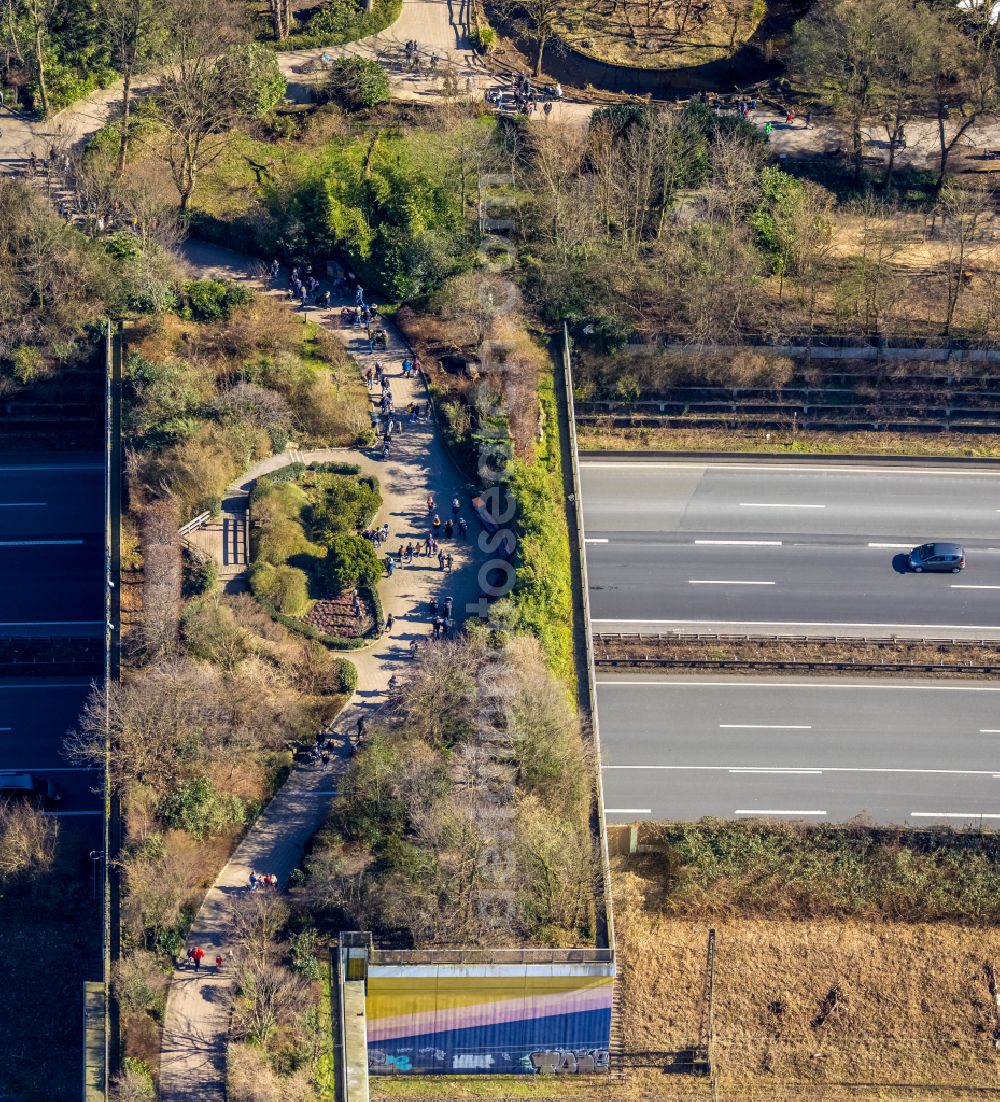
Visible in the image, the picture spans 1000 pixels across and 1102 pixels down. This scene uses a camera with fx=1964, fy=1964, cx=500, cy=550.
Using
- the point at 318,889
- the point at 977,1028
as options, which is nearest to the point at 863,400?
the point at 977,1028

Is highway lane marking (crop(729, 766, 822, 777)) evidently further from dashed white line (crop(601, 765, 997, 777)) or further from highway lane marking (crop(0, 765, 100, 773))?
highway lane marking (crop(0, 765, 100, 773))

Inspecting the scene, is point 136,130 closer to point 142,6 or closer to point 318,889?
point 142,6

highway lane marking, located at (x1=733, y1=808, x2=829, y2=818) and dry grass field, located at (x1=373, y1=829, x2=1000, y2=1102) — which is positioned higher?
highway lane marking, located at (x1=733, y1=808, x2=829, y2=818)

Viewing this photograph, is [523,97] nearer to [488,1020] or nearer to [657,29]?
[657,29]

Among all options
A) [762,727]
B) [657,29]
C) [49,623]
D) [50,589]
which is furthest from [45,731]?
[657,29]

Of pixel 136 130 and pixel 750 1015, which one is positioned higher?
pixel 136 130

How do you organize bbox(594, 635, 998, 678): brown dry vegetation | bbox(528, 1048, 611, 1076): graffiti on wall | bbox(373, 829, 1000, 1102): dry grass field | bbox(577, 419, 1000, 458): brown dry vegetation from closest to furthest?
1. bbox(528, 1048, 611, 1076): graffiti on wall
2. bbox(373, 829, 1000, 1102): dry grass field
3. bbox(594, 635, 998, 678): brown dry vegetation
4. bbox(577, 419, 1000, 458): brown dry vegetation

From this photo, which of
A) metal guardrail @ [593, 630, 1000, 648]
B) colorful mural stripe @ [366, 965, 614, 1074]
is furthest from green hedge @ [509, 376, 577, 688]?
colorful mural stripe @ [366, 965, 614, 1074]
